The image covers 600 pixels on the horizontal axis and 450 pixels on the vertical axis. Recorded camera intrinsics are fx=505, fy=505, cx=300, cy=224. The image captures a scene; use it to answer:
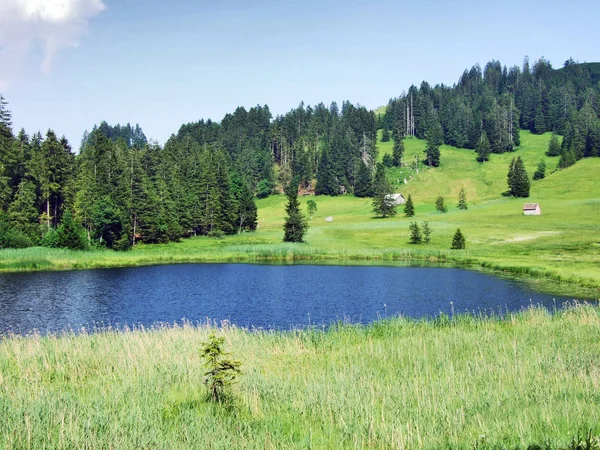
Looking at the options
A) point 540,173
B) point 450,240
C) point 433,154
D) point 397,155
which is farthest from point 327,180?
point 450,240

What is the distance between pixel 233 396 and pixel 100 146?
342ft

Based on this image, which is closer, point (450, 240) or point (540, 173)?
point (450, 240)

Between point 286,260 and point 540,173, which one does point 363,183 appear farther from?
point 286,260

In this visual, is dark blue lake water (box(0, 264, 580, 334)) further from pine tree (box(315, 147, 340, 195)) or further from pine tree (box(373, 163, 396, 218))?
pine tree (box(315, 147, 340, 195))

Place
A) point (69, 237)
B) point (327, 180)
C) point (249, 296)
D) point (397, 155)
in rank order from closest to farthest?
1. point (249, 296)
2. point (69, 237)
3. point (327, 180)
4. point (397, 155)

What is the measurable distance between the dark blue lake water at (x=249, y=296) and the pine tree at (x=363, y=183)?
99838 mm

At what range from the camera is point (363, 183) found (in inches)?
6545

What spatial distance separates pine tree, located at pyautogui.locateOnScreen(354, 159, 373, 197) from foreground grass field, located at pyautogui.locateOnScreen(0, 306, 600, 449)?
146 metres

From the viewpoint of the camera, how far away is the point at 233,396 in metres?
12.5

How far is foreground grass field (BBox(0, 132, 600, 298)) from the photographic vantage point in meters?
65.2

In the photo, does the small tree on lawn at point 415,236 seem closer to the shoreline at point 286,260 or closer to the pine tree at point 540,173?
the shoreline at point 286,260

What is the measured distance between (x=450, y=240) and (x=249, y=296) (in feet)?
175

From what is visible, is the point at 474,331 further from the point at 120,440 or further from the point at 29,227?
the point at 29,227

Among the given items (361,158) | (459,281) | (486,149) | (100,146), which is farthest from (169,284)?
(486,149)
